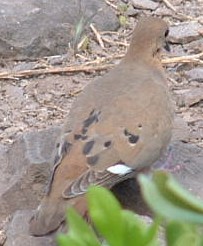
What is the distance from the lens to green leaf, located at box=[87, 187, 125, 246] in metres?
0.48

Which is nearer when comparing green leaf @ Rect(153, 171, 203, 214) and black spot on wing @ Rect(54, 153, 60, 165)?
green leaf @ Rect(153, 171, 203, 214)

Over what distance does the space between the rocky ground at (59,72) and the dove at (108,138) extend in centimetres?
32

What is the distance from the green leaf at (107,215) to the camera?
→ 0.48 meters

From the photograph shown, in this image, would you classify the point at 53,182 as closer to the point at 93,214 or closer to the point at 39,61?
the point at 39,61

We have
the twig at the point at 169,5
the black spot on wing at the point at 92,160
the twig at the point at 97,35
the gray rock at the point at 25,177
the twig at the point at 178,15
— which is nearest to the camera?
the black spot on wing at the point at 92,160

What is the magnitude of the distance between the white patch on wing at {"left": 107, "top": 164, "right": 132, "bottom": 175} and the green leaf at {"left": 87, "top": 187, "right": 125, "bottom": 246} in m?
2.42

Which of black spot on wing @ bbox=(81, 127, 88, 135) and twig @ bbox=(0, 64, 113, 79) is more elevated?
black spot on wing @ bbox=(81, 127, 88, 135)

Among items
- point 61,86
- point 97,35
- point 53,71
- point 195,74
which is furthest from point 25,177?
point 97,35

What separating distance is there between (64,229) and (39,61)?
2287 mm

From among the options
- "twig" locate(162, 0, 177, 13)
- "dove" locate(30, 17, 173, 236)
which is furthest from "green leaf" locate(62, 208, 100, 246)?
"twig" locate(162, 0, 177, 13)

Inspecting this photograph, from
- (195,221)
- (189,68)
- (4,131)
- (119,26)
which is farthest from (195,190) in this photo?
(195,221)

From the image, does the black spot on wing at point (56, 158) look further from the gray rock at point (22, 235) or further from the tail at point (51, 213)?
the gray rock at point (22, 235)

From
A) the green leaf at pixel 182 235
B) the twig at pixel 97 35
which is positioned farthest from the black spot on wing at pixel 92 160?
the green leaf at pixel 182 235

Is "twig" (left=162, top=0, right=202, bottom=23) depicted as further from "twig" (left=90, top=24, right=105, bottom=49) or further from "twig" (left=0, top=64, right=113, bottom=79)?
"twig" (left=0, top=64, right=113, bottom=79)
